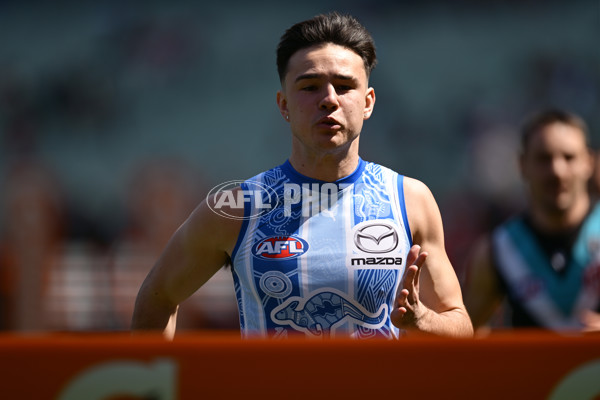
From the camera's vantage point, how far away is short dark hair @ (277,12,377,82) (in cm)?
335

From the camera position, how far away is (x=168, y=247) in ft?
11.2

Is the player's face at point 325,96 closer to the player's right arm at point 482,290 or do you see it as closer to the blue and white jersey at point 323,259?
the blue and white jersey at point 323,259

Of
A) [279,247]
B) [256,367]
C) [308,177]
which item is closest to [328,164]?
[308,177]

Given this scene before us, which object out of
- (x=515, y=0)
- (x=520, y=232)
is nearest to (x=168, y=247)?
(x=520, y=232)

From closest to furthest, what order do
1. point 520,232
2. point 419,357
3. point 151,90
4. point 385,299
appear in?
1. point 419,357
2. point 385,299
3. point 520,232
4. point 151,90

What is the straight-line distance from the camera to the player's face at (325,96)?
3225 millimetres

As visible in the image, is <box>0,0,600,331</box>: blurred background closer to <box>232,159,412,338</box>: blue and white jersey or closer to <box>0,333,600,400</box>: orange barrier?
<box>232,159,412,338</box>: blue and white jersey

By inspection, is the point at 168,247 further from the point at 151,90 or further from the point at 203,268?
the point at 151,90

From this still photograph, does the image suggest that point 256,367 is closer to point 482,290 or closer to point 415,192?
point 415,192

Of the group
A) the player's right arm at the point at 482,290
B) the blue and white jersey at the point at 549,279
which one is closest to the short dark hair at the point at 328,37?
the player's right arm at the point at 482,290

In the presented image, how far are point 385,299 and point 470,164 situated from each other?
1052cm

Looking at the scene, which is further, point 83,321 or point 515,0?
point 515,0

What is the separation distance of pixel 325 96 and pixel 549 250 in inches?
106

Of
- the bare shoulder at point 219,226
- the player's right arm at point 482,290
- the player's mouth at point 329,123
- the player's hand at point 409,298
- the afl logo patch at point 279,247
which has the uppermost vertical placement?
the player's mouth at point 329,123
